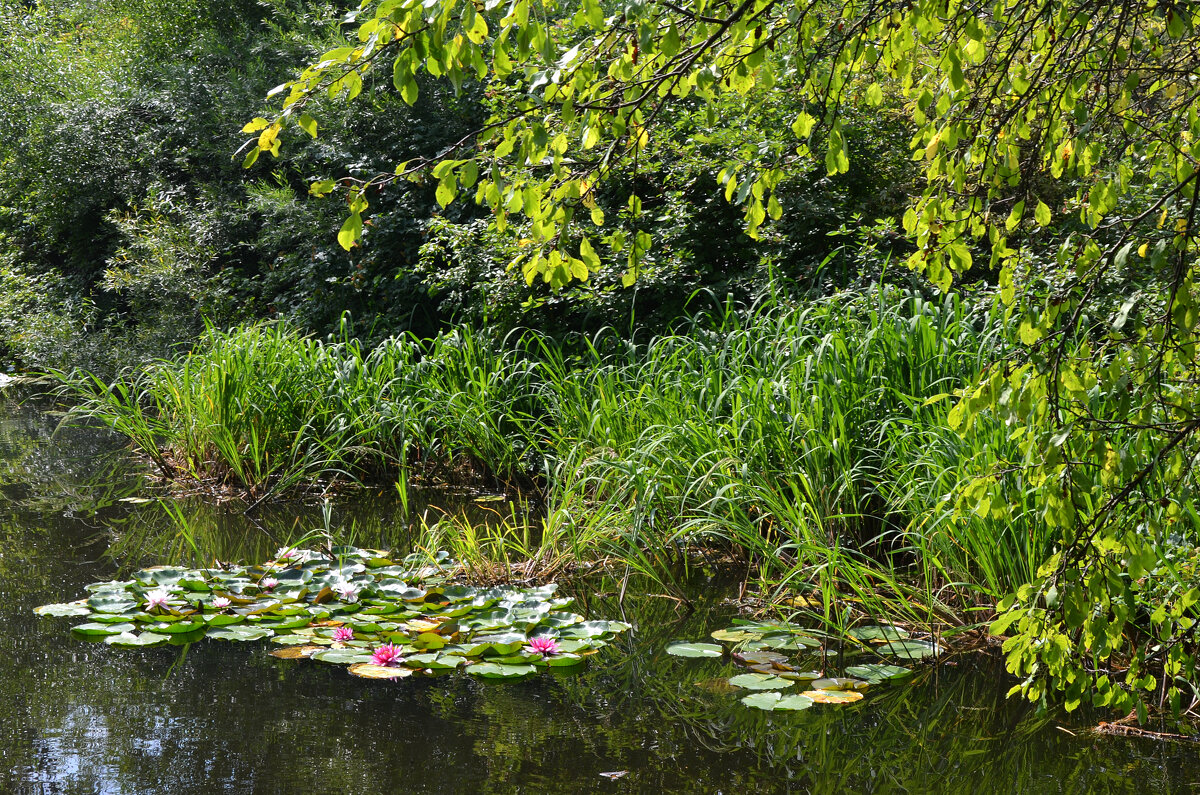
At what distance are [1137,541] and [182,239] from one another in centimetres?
939

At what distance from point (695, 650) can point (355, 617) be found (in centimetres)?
120

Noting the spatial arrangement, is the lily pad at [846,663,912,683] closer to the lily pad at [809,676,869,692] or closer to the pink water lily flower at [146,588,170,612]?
the lily pad at [809,676,869,692]

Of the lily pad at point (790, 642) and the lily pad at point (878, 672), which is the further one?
the lily pad at point (790, 642)

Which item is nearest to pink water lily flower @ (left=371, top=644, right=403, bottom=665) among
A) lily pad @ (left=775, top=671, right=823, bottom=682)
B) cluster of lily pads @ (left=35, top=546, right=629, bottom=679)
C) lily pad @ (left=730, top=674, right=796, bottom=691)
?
cluster of lily pads @ (left=35, top=546, right=629, bottom=679)

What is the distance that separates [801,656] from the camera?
3.32 metres

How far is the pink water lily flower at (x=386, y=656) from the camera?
317cm

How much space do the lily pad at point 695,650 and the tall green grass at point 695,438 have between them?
381 millimetres

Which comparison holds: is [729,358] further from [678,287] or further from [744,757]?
[744,757]

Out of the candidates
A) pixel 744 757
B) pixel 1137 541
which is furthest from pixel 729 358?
pixel 1137 541

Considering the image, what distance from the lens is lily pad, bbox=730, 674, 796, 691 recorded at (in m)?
3.06

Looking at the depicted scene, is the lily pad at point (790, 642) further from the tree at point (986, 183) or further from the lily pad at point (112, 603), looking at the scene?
the lily pad at point (112, 603)

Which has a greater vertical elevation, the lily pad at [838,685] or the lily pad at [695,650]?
the lily pad at [695,650]

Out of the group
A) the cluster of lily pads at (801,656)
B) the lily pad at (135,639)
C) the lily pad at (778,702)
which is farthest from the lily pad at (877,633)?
the lily pad at (135,639)

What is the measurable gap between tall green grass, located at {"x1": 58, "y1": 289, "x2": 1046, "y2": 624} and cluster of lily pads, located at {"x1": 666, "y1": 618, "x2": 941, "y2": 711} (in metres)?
0.15
